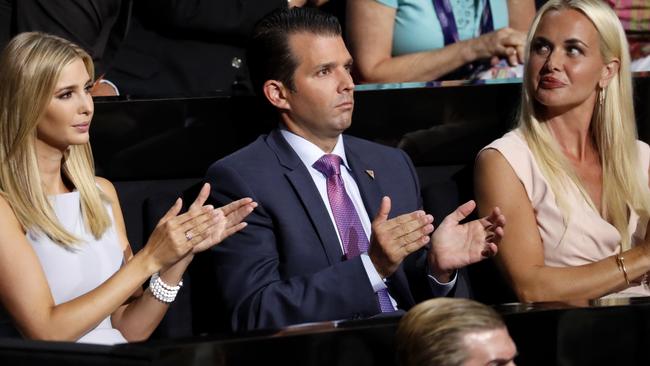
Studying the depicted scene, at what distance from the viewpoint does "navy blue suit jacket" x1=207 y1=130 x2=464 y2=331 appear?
2559 mm

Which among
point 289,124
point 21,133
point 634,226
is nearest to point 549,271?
point 634,226

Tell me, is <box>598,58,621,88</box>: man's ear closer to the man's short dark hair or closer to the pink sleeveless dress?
the pink sleeveless dress

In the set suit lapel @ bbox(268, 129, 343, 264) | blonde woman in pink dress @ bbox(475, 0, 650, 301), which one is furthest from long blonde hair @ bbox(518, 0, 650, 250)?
suit lapel @ bbox(268, 129, 343, 264)

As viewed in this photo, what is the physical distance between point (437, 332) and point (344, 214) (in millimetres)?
922

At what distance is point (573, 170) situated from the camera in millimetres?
2988

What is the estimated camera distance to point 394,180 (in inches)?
113

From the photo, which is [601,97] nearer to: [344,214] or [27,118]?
[344,214]

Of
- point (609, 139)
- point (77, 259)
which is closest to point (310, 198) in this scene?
A: point (77, 259)

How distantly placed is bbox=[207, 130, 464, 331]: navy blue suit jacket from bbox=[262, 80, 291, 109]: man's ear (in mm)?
90

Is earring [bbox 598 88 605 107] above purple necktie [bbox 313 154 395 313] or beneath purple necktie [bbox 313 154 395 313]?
above

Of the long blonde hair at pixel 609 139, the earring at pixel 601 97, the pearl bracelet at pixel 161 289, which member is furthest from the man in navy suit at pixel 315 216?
the earring at pixel 601 97

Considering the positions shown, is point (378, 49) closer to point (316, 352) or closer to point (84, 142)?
point (84, 142)

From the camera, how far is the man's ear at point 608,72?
10.1 ft

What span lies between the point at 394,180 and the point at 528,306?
2.88ft
